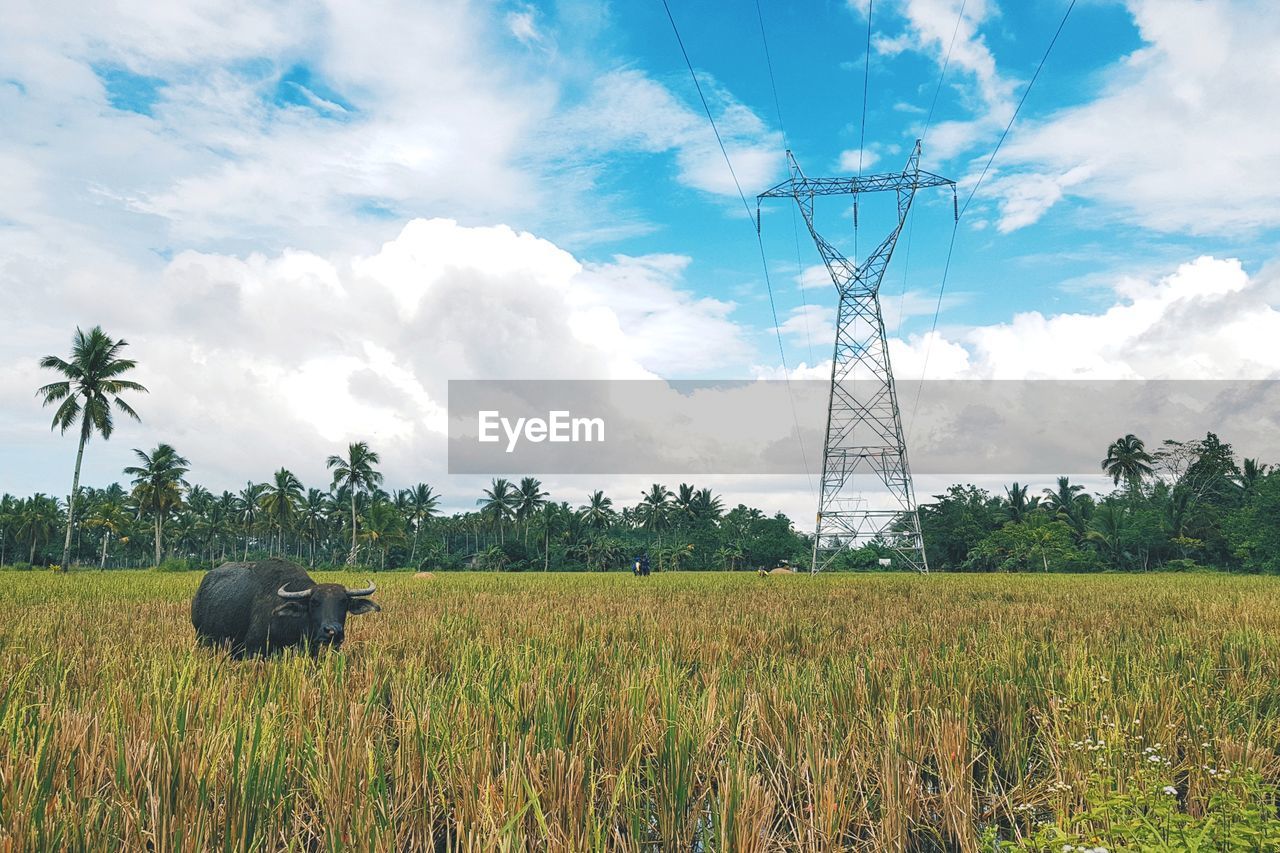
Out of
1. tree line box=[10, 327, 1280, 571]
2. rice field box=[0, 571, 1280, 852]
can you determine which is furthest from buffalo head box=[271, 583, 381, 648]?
tree line box=[10, 327, 1280, 571]

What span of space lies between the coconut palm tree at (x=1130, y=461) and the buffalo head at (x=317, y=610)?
7915 centimetres

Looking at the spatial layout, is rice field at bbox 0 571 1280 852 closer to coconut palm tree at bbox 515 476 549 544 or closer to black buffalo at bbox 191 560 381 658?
black buffalo at bbox 191 560 381 658

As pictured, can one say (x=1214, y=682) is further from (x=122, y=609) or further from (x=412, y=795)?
(x=122, y=609)

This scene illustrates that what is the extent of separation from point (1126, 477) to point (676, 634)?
77.1 meters

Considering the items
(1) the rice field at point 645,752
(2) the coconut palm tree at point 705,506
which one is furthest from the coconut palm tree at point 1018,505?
(1) the rice field at point 645,752

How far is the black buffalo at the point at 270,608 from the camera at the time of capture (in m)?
7.44

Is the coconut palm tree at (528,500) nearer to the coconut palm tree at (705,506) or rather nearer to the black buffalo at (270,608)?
the coconut palm tree at (705,506)

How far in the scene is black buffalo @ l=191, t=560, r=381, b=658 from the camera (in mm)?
7438

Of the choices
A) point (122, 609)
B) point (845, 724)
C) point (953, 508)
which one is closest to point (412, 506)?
point (953, 508)

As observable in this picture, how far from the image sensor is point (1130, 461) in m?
67.8

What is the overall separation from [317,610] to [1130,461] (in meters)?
79.5

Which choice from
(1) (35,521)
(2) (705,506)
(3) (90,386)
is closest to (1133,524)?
(2) (705,506)

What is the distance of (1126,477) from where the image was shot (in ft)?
225

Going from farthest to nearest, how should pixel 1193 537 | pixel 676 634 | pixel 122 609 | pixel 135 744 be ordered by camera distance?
1. pixel 1193 537
2. pixel 122 609
3. pixel 676 634
4. pixel 135 744
